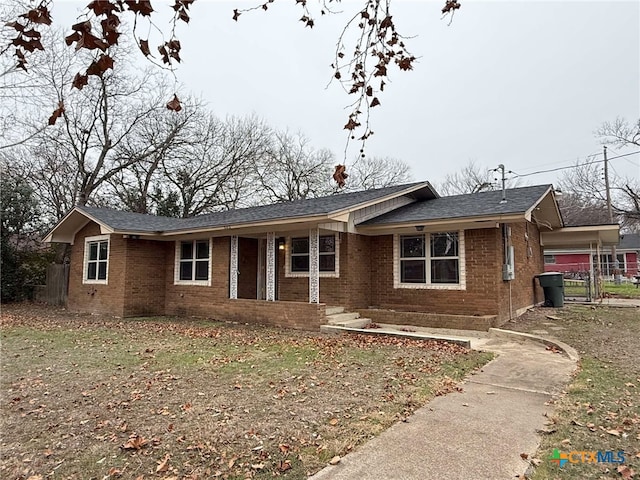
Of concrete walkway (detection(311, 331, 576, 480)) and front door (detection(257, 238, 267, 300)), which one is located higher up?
front door (detection(257, 238, 267, 300))

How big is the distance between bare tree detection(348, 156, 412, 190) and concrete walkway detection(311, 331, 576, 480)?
27173mm

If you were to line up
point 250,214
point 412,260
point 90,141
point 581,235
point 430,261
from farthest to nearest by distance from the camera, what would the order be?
point 90,141 → point 581,235 → point 250,214 → point 412,260 → point 430,261

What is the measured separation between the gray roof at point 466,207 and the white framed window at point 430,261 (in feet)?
2.07

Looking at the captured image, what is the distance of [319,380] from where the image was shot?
18.4 ft

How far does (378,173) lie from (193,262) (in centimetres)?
2252

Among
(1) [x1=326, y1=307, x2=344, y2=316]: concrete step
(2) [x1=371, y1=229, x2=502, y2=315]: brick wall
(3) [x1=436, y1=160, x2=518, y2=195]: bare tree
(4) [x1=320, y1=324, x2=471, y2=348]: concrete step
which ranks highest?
(3) [x1=436, y1=160, x2=518, y2=195]: bare tree

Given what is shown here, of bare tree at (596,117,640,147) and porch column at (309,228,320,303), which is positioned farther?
bare tree at (596,117,640,147)

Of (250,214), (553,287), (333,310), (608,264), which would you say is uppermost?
(250,214)

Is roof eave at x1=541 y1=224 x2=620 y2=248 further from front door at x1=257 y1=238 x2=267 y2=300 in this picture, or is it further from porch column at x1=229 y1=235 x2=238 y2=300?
porch column at x1=229 y1=235 x2=238 y2=300

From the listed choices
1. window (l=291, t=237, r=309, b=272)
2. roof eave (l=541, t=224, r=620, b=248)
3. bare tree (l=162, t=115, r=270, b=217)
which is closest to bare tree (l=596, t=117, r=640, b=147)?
roof eave (l=541, t=224, r=620, b=248)

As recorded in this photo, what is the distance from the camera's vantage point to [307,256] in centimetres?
1222

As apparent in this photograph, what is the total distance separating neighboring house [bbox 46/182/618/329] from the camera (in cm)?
1005

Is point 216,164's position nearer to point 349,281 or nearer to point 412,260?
point 349,281

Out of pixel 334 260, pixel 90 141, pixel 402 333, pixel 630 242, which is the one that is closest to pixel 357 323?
pixel 402 333
